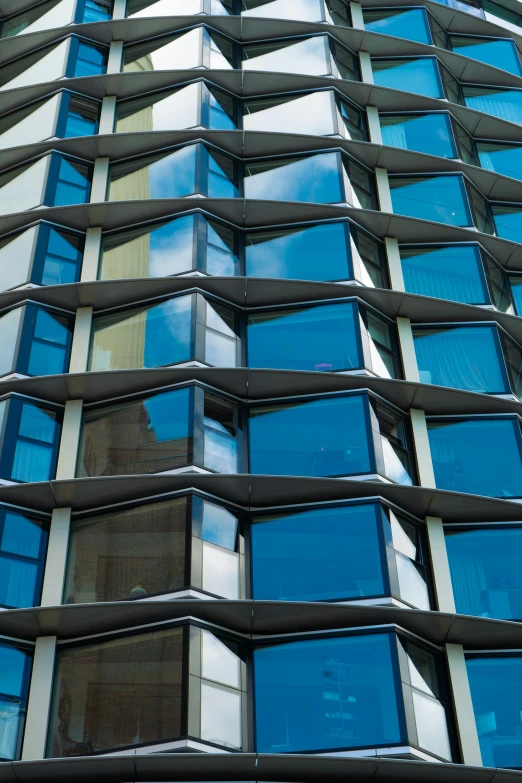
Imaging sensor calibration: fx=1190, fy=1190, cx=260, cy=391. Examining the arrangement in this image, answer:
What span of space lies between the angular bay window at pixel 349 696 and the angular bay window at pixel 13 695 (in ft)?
12.4

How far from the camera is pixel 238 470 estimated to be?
2219cm

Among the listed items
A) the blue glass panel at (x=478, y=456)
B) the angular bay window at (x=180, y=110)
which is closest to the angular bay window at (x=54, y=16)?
the angular bay window at (x=180, y=110)

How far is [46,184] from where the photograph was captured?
90.5 ft

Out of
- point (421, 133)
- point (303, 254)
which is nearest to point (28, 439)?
point (303, 254)

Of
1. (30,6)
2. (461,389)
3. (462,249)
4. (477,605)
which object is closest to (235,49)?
(30,6)

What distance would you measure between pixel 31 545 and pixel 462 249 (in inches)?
484

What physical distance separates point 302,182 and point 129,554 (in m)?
11.0

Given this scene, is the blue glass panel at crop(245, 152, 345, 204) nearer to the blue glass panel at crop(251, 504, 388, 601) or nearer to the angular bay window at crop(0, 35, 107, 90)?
the angular bay window at crop(0, 35, 107, 90)

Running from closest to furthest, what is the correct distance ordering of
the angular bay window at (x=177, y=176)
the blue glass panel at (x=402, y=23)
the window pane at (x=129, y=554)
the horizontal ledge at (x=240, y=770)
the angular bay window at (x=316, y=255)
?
1. the horizontal ledge at (x=240, y=770)
2. the window pane at (x=129, y=554)
3. the angular bay window at (x=316, y=255)
4. the angular bay window at (x=177, y=176)
5. the blue glass panel at (x=402, y=23)

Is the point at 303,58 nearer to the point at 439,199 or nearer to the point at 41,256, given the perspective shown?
the point at 439,199

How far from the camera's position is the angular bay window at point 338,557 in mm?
20469

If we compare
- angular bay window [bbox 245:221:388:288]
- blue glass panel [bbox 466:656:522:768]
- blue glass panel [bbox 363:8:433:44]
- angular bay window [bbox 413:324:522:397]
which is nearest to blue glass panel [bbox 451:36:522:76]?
blue glass panel [bbox 363:8:433:44]

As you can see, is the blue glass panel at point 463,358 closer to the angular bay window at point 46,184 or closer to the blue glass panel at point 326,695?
the blue glass panel at point 326,695

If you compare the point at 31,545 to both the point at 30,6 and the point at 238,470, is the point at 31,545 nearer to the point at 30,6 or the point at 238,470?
the point at 238,470
